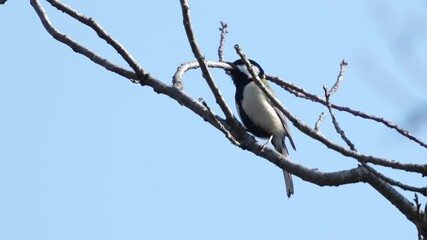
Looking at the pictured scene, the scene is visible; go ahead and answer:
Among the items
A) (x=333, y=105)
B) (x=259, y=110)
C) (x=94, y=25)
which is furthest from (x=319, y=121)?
(x=259, y=110)

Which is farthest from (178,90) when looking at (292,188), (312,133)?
(292,188)

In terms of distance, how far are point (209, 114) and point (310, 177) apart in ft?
2.09

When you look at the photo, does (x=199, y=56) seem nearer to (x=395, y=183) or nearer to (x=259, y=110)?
(x=395, y=183)

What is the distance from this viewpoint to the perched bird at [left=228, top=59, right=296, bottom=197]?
6.89m

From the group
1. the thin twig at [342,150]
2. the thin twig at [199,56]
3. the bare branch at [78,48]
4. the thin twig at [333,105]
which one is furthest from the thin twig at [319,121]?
the bare branch at [78,48]

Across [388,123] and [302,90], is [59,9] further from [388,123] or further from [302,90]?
[388,123]

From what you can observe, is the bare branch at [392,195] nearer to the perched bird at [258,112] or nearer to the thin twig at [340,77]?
the thin twig at [340,77]

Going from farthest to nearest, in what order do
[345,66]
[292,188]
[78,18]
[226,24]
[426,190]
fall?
[292,188] < [226,24] < [345,66] < [78,18] < [426,190]

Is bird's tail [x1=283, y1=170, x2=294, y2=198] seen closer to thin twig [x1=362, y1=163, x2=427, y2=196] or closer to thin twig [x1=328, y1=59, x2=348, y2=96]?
thin twig [x1=328, y1=59, x2=348, y2=96]

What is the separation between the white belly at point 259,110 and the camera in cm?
688

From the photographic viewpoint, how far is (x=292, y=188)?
6648mm

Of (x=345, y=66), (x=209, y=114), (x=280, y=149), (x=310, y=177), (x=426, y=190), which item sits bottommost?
(x=426, y=190)

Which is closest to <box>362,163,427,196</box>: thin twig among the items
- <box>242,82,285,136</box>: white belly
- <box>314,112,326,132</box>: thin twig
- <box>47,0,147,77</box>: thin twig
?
<box>314,112,326,132</box>: thin twig

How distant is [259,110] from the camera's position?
6871 millimetres
